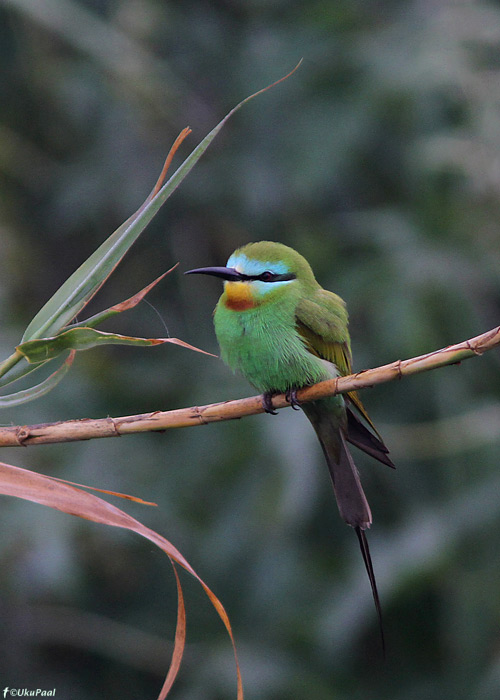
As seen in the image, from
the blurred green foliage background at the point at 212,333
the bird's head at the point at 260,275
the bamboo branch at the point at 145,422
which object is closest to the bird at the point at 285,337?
the bird's head at the point at 260,275

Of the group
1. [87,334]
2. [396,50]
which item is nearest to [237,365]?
[87,334]

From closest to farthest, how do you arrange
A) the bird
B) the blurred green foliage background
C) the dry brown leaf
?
the dry brown leaf → the bird → the blurred green foliage background

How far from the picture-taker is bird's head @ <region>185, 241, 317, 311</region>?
2.03 m

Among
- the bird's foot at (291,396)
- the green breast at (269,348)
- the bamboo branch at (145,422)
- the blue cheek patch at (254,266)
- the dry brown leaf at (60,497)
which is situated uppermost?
the blue cheek patch at (254,266)

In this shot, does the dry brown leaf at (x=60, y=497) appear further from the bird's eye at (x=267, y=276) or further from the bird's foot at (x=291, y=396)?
the bird's eye at (x=267, y=276)

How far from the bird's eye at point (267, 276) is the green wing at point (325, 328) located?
92mm

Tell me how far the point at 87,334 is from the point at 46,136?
146 inches

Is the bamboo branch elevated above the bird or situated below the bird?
below

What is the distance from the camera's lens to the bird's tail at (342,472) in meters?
1.89

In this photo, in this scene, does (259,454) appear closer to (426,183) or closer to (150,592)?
(150,592)

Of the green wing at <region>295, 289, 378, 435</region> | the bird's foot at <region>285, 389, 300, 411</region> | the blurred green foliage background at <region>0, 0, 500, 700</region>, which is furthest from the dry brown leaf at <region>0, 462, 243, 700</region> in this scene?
the blurred green foliage background at <region>0, 0, 500, 700</region>

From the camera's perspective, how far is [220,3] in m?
4.81

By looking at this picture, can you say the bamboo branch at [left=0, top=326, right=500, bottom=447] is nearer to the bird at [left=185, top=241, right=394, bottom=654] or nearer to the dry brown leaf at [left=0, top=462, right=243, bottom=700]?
the dry brown leaf at [left=0, top=462, right=243, bottom=700]

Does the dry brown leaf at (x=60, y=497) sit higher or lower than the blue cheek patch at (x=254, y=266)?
lower
